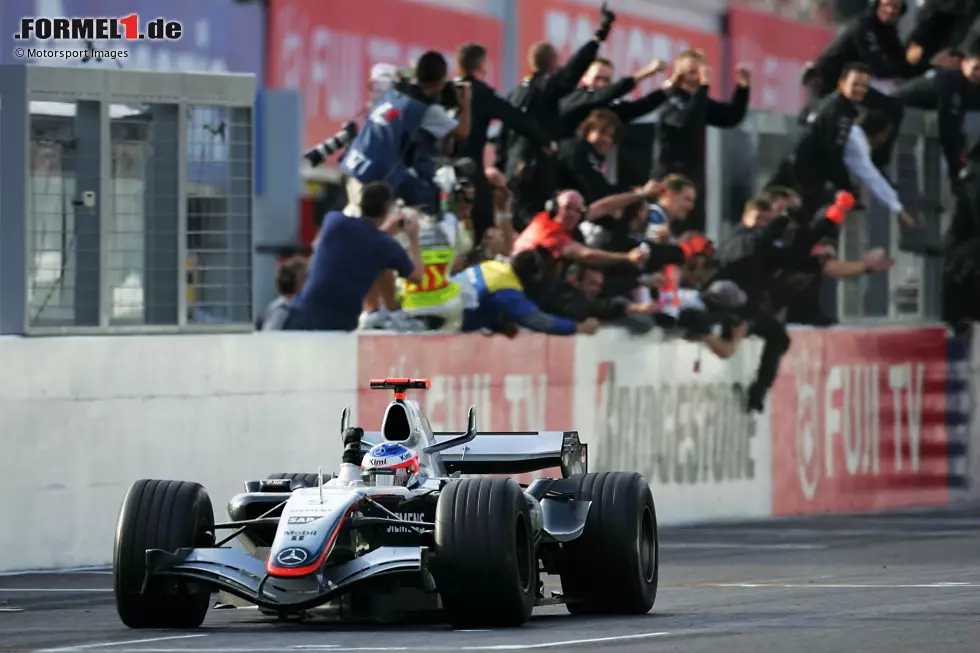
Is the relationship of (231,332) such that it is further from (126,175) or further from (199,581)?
(199,581)

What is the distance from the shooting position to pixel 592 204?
1961cm

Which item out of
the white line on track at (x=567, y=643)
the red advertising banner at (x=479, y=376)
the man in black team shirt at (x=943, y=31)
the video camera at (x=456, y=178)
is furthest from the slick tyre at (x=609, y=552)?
the man in black team shirt at (x=943, y=31)

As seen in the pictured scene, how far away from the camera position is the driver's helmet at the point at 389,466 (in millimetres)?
11938

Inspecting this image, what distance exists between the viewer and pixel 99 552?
52.4ft

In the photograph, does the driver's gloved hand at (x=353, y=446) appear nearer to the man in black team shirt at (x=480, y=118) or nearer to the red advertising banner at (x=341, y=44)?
the man in black team shirt at (x=480, y=118)

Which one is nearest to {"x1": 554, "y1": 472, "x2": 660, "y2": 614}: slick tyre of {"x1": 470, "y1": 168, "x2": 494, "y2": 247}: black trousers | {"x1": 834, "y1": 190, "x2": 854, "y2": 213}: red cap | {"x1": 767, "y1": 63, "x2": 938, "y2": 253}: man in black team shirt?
{"x1": 470, "y1": 168, "x2": 494, "y2": 247}: black trousers

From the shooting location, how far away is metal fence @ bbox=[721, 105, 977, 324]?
2184 cm

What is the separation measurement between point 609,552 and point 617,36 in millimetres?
10345

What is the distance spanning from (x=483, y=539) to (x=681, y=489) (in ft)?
32.1

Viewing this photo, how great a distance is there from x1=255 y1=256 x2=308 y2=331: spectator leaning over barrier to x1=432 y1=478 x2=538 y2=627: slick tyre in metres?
6.62

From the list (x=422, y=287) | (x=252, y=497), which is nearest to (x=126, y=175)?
(x=422, y=287)

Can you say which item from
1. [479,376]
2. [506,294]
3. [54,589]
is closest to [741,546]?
[479,376]

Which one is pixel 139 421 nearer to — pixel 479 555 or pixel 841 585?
pixel 841 585

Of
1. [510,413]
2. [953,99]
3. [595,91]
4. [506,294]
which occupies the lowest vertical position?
[510,413]
